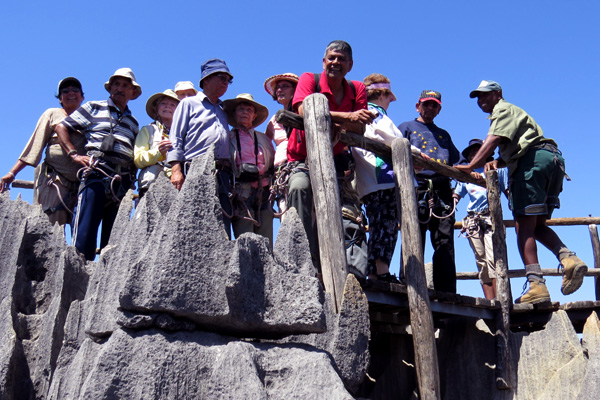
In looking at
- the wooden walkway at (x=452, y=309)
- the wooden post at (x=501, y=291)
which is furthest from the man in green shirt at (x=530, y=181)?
the wooden walkway at (x=452, y=309)

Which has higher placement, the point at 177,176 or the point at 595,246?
the point at 595,246

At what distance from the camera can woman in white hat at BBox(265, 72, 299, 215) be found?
6681mm

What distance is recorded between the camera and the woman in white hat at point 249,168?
637cm

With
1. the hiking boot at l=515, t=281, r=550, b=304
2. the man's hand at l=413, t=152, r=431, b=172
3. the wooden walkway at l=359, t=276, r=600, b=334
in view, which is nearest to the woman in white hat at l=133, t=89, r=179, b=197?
the wooden walkway at l=359, t=276, r=600, b=334

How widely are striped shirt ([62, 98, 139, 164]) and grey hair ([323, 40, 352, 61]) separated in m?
2.16

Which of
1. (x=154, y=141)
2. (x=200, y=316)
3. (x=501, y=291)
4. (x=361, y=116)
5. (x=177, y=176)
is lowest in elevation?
(x=200, y=316)

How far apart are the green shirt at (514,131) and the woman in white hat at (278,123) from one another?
2.02 m

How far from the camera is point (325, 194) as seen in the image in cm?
571

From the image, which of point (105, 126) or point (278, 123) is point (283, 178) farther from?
point (105, 126)

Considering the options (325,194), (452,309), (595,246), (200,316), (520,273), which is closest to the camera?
(200,316)

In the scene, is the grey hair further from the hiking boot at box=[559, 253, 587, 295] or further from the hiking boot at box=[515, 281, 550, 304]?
the hiking boot at box=[515, 281, 550, 304]

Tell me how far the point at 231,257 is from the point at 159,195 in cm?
90

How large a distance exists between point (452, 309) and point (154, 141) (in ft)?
10.8

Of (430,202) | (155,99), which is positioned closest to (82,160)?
(155,99)
